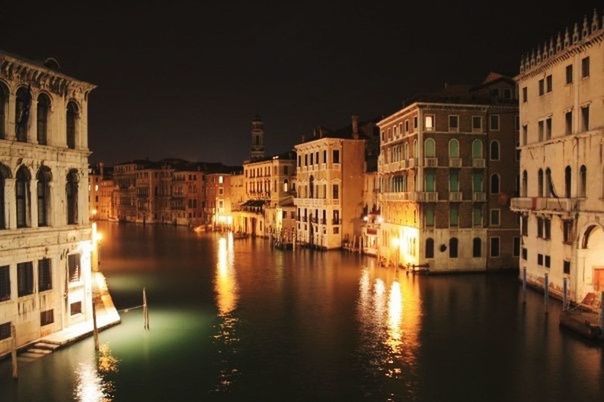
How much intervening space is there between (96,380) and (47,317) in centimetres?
426

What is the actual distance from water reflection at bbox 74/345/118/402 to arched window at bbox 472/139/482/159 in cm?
2827

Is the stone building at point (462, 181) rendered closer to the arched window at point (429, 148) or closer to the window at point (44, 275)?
the arched window at point (429, 148)

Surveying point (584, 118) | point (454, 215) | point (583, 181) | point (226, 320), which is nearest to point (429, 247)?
point (454, 215)

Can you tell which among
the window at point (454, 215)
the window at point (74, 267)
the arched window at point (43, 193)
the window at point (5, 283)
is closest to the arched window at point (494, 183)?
the window at point (454, 215)

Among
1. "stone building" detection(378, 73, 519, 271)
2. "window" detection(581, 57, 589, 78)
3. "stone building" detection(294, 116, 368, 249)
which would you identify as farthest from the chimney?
"window" detection(581, 57, 589, 78)

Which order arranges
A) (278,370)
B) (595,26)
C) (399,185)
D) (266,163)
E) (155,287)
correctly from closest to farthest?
1. (278,370)
2. (595,26)
3. (155,287)
4. (399,185)
5. (266,163)

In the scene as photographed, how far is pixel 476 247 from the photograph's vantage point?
4072 centimetres

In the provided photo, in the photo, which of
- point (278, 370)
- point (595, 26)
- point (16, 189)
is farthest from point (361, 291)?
point (16, 189)

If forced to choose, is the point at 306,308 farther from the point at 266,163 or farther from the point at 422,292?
the point at 266,163

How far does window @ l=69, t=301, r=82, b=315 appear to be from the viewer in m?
23.0

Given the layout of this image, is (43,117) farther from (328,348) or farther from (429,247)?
(429,247)

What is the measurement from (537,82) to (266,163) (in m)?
49.3

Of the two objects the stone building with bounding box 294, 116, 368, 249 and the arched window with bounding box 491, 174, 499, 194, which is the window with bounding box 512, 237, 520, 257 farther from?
the stone building with bounding box 294, 116, 368, 249

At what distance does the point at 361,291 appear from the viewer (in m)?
34.7
